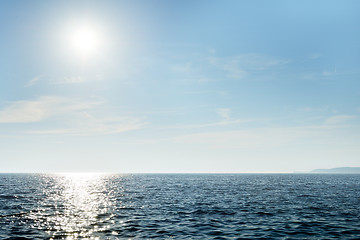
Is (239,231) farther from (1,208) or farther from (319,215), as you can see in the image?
(1,208)

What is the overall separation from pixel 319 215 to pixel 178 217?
17.6m

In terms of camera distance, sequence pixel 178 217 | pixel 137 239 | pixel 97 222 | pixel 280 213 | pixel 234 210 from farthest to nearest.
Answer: pixel 234 210, pixel 280 213, pixel 178 217, pixel 97 222, pixel 137 239

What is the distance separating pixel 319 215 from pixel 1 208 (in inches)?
1717

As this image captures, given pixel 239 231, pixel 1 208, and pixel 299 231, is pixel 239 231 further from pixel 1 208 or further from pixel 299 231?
pixel 1 208

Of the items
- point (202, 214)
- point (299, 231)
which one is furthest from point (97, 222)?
point (299, 231)

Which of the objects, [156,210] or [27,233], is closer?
[27,233]

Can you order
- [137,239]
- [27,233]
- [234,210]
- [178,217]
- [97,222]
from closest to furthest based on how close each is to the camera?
[137,239], [27,233], [97,222], [178,217], [234,210]

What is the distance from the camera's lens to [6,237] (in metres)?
22.5

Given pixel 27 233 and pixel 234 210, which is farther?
pixel 234 210

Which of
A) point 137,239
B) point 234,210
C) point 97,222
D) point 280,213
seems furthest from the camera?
point 234,210

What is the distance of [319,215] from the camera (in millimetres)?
32594

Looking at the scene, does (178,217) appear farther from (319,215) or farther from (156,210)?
(319,215)

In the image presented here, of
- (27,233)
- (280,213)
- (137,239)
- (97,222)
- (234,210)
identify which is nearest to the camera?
(137,239)

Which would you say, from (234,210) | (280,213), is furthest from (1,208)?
(280,213)
